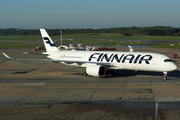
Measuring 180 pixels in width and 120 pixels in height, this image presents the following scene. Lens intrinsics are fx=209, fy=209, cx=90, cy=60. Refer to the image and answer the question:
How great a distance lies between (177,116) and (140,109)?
2998 mm

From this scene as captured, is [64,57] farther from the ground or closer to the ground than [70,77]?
farther from the ground

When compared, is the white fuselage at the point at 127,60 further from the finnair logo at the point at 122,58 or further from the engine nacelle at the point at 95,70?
the engine nacelle at the point at 95,70

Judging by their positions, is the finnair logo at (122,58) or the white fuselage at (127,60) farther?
the finnair logo at (122,58)

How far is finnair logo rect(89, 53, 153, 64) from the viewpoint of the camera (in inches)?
1190

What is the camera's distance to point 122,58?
31.6 metres

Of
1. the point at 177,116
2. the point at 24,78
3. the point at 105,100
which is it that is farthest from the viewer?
the point at 24,78

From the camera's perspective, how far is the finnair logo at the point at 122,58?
30228 millimetres

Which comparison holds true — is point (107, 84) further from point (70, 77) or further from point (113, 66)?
point (70, 77)

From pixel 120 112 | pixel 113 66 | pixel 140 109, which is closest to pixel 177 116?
pixel 140 109

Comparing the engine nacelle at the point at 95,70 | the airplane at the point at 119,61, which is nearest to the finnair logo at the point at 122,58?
the airplane at the point at 119,61

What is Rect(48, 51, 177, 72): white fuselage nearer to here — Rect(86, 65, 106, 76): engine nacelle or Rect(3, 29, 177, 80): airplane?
Rect(3, 29, 177, 80): airplane

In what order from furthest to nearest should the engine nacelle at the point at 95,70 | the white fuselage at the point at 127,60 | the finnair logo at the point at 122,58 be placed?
1. the finnair logo at the point at 122,58
2. the engine nacelle at the point at 95,70
3. the white fuselage at the point at 127,60

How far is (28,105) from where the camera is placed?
19578 millimetres

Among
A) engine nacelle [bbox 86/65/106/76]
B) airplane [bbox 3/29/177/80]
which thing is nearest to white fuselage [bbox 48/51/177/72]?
airplane [bbox 3/29/177/80]
